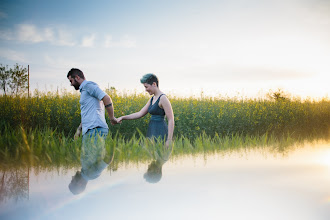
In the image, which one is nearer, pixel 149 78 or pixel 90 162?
pixel 90 162

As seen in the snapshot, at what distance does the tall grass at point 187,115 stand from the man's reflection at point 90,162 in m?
4.01

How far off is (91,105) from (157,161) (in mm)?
2250

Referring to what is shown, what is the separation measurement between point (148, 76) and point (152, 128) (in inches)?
40.9

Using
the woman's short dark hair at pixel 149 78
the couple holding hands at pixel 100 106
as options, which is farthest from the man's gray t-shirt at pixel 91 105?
the woman's short dark hair at pixel 149 78

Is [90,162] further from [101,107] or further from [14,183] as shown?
[101,107]

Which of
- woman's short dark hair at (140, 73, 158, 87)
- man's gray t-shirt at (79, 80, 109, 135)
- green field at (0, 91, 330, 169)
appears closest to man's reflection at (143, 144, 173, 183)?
green field at (0, 91, 330, 169)

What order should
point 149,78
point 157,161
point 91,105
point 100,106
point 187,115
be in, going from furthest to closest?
point 187,115
point 100,106
point 91,105
point 149,78
point 157,161

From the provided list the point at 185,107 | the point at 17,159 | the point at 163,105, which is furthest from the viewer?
the point at 185,107

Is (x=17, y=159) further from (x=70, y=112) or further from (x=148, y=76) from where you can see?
(x=70, y=112)

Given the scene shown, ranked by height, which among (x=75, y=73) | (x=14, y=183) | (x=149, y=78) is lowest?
(x=14, y=183)

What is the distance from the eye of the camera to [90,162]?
11.5ft

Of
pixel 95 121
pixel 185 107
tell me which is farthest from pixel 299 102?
pixel 95 121

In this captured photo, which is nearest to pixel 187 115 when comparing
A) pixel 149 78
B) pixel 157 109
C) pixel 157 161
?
pixel 157 109

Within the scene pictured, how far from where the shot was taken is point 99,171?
3.17 meters
